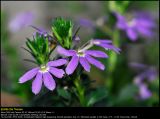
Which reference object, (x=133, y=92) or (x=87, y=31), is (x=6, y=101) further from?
(x=87, y=31)

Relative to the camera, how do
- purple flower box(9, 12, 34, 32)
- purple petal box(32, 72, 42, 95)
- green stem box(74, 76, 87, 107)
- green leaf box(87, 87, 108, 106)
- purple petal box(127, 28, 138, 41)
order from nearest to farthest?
purple petal box(32, 72, 42, 95) < green stem box(74, 76, 87, 107) < green leaf box(87, 87, 108, 106) < purple petal box(127, 28, 138, 41) < purple flower box(9, 12, 34, 32)

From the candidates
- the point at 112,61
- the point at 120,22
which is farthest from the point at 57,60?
the point at 112,61

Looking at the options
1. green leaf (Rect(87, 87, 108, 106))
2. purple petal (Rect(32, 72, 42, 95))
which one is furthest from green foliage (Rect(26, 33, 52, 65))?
green leaf (Rect(87, 87, 108, 106))

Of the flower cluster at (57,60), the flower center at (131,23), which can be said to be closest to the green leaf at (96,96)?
the flower cluster at (57,60)

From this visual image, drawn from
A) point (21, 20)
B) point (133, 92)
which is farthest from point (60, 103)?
point (21, 20)

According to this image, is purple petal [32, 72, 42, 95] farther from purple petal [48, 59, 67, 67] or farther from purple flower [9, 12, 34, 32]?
purple flower [9, 12, 34, 32]

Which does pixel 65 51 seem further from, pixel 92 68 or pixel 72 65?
pixel 92 68
